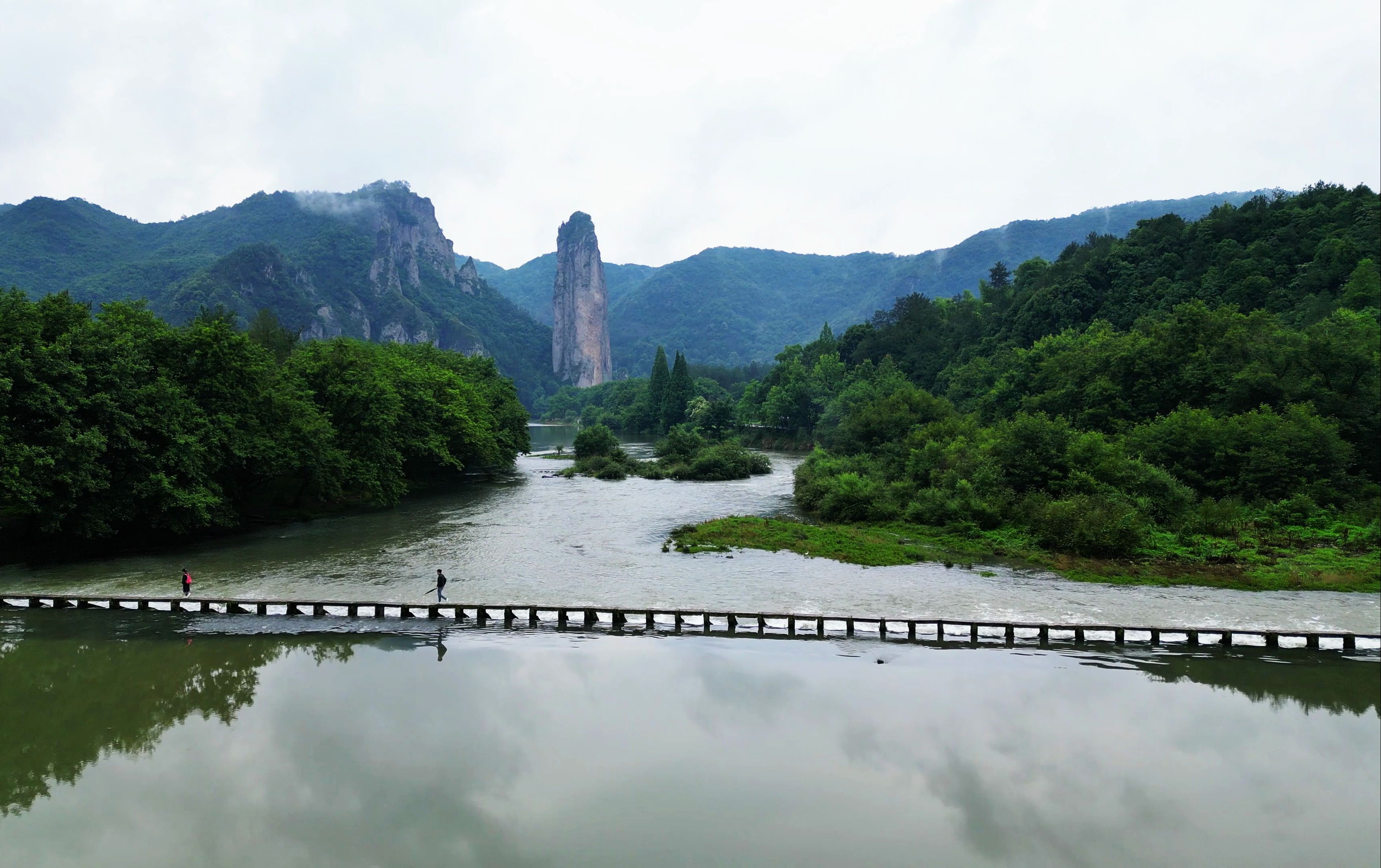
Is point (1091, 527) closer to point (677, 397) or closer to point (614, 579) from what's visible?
point (614, 579)

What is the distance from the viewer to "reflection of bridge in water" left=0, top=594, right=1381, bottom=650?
63.6 ft

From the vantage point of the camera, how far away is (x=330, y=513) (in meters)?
41.0

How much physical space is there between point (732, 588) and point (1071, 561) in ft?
41.8

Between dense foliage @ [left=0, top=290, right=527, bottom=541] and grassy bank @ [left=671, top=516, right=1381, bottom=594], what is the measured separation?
18.8m

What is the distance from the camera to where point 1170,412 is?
40750 mm

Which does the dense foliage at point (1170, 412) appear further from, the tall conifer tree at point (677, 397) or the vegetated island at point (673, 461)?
the tall conifer tree at point (677, 397)

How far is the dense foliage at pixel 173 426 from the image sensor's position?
25859 mm

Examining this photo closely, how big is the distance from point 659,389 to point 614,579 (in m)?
92.6

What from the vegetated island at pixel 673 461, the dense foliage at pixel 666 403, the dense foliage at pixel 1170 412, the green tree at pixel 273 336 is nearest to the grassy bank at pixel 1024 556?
the dense foliage at pixel 1170 412

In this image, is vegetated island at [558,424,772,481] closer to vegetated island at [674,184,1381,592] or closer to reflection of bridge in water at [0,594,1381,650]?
vegetated island at [674,184,1381,592]

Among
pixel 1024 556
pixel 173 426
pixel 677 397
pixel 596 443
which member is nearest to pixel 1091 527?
pixel 1024 556

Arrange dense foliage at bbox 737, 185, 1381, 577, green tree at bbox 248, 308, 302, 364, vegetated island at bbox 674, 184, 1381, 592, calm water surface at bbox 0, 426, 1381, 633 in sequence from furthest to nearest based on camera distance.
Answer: green tree at bbox 248, 308, 302, 364
dense foliage at bbox 737, 185, 1381, 577
vegetated island at bbox 674, 184, 1381, 592
calm water surface at bbox 0, 426, 1381, 633

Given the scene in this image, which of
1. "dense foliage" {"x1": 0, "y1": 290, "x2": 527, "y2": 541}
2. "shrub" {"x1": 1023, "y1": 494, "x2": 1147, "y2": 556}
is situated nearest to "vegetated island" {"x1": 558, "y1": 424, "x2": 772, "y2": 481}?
"dense foliage" {"x1": 0, "y1": 290, "x2": 527, "y2": 541}

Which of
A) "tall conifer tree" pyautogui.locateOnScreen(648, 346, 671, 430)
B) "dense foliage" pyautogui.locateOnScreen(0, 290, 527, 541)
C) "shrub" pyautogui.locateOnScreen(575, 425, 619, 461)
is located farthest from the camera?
"tall conifer tree" pyautogui.locateOnScreen(648, 346, 671, 430)
